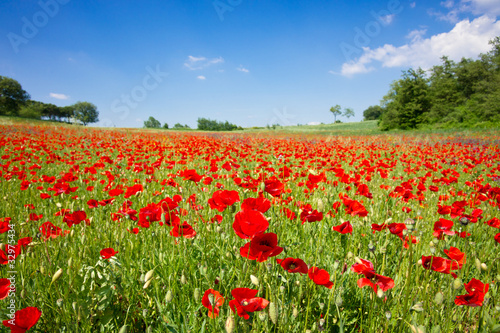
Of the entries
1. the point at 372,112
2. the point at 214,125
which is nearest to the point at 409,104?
the point at 214,125

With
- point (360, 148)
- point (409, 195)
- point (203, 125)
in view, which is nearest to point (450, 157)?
point (360, 148)

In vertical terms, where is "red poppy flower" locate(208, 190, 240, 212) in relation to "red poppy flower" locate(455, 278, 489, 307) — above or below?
above

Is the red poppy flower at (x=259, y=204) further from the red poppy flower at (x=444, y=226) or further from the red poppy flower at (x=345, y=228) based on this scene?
the red poppy flower at (x=444, y=226)

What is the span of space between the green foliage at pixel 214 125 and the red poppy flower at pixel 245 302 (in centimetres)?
7120

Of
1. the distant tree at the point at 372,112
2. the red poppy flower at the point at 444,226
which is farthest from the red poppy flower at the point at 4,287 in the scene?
the distant tree at the point at 372,112

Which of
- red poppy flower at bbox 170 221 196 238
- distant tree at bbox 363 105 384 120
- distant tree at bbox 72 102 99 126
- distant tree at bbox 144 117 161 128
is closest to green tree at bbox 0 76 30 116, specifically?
distant tree at bbox 72 102 99 126

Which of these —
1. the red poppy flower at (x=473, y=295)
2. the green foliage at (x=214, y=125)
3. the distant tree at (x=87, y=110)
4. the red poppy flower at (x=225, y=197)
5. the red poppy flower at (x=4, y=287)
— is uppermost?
the distant tree at (x=87, y=110)

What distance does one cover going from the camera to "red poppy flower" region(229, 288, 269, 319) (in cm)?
82

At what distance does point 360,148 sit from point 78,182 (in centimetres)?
946

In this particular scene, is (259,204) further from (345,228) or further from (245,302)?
(345,228)

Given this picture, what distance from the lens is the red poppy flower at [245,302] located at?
82 centimetres

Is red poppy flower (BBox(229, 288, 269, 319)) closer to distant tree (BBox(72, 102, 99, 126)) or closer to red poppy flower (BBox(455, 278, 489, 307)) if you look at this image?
red poppy flower (BBox(455, 278, 489, 307))

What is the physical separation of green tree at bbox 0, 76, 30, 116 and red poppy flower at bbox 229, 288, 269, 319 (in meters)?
72.1

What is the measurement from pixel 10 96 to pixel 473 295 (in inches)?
2988
